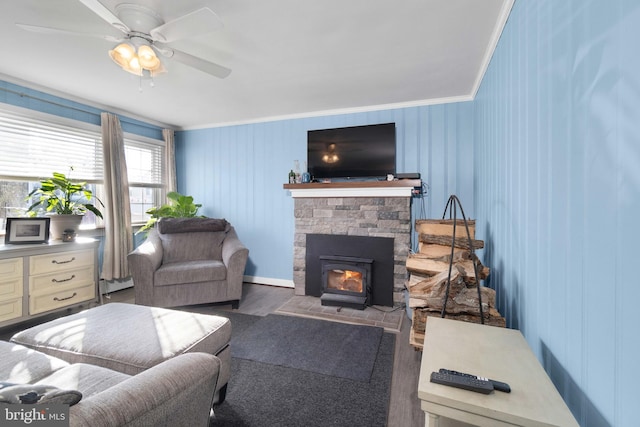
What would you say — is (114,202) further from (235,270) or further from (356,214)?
(356,214)

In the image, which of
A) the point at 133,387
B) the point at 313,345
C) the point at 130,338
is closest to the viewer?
the point at 133,387

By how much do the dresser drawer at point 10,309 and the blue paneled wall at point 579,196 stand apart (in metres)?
3.80

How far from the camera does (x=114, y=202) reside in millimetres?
3541

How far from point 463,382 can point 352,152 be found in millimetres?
2972

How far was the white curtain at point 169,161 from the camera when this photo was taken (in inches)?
175

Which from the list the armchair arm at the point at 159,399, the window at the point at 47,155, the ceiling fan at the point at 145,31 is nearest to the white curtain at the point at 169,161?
the window at the point at 47,155

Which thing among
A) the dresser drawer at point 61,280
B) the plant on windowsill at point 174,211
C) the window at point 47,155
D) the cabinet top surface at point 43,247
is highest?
the window at point 47,155

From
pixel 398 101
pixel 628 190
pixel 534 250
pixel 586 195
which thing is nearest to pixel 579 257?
pixel 586 195

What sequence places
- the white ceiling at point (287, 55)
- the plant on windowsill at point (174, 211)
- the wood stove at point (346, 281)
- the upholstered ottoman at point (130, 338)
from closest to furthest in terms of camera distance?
the upholstered ottoman at point (130, 338)
the white ceiling at point (287, 55)
the wood stove at point (346, 281)
the plant on windowsill at point (174, 211)

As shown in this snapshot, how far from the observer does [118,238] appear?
359 centimetres

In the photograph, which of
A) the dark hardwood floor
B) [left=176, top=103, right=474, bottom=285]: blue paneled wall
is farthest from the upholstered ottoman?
[left=176, top=103, right=474, bottom=285]: blue paneled wall

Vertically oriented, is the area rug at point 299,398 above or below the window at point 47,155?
below

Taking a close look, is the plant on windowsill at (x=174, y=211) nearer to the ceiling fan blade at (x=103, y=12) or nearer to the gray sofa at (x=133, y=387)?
the ceiling fan blade at (x=103, y=12)

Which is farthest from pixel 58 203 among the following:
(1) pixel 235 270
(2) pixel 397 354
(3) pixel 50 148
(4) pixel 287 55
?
(2) pixel 397 354
